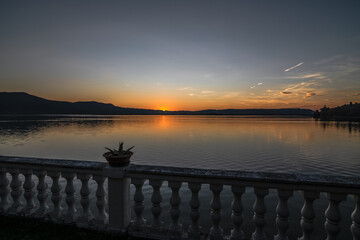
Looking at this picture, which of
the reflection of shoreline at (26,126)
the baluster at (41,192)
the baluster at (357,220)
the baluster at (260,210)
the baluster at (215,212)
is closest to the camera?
the baluster at (357,220)

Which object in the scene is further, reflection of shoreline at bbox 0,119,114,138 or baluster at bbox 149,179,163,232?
reflection of shoreline at bbox 0,119,114,138

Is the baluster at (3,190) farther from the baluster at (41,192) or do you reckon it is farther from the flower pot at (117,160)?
the flower pot at (117,160)

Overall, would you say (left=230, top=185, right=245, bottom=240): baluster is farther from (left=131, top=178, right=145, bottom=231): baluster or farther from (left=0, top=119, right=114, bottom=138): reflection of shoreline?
(left=0, top=119, right=114, bottom=138): reflection of shoreline

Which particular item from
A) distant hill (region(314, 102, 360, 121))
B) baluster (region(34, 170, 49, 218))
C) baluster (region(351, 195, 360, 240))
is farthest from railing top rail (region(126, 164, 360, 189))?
distant hill (region(314, 102, 360, 121))

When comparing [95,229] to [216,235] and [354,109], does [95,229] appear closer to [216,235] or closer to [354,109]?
[216,235]

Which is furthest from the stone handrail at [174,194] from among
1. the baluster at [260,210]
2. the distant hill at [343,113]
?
the distant hill at [343,113]

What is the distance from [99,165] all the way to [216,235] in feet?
8.92

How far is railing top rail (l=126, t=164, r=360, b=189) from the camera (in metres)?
2.98

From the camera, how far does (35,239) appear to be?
3877 millimetres

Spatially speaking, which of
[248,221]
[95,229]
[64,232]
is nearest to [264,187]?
[95,229]

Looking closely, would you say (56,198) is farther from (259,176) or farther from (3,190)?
(259,176)

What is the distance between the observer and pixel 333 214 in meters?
3.06

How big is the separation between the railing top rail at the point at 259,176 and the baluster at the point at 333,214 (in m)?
0.21

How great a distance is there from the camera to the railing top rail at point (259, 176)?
2.98 m
